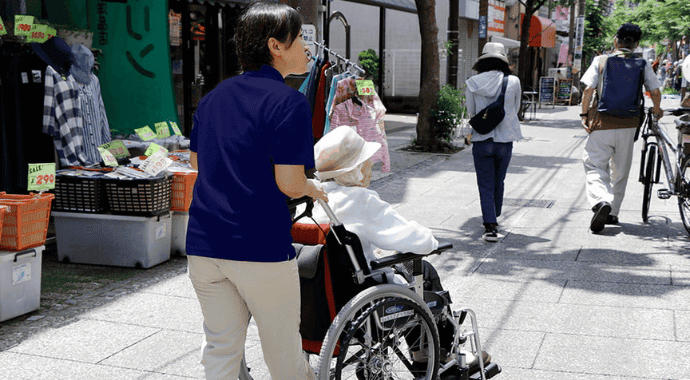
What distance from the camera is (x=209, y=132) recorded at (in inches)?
96.8

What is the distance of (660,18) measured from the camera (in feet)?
77.5

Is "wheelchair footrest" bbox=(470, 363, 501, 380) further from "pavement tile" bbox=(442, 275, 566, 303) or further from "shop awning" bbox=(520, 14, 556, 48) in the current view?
"shop awning" bbox=(520, 14, 556, 48)

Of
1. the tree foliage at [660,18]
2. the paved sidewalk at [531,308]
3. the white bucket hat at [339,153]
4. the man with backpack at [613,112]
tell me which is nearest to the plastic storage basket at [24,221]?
the paved sidewalk at [531,308]

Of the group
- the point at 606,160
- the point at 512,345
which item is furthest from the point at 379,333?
the point at 606,160

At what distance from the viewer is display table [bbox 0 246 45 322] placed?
14.8 ft

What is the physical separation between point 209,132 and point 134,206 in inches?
138

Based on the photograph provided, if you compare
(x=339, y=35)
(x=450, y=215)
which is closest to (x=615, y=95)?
(x=450, y=215)

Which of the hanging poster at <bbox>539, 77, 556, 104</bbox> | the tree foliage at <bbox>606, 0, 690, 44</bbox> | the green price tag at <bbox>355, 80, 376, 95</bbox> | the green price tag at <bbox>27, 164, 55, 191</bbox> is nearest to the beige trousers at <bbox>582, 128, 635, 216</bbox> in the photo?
the green price tag at <bbox>355, 80, 376, 95</bbox>

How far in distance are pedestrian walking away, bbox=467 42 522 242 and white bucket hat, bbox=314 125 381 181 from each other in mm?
3895

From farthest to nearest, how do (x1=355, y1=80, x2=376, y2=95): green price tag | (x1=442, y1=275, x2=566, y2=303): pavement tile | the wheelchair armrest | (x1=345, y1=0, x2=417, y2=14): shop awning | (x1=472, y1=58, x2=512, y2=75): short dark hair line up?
1. (x1=345, y1=0, x2=417, y2=14): shop awning
2. (x1=355, y1=80, x2=376, y2=95): green price tag
3. (x1=472, y1=58, x2=512, y2=75): short dark hair
4. (x1=442, y1=275, x2=566, y2=303): pavement tile
5. the wheelchair armrest

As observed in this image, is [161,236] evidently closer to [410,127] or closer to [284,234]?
[284,234]

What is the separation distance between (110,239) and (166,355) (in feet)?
6.82

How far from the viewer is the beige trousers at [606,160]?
7.08 metres

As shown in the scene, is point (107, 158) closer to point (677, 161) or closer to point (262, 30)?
point (262, 30)
